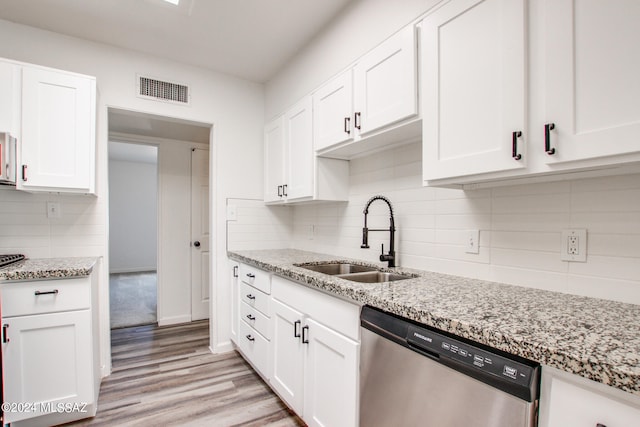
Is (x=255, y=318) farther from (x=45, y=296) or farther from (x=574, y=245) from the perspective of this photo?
(x=574, y=245)

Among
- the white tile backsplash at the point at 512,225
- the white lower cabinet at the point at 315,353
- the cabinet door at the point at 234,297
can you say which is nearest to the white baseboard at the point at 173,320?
the cabinet door at the point at 234,297

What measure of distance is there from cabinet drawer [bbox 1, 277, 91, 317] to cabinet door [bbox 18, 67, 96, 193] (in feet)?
2.09

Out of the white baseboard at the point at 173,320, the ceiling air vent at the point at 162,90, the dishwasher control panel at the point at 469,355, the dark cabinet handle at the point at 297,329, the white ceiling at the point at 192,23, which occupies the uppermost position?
the white ceiling at the point at 192,23

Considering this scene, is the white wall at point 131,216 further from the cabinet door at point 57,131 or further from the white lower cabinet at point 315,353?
the white lower cabinet at point 315,353

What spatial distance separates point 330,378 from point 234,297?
158 cm

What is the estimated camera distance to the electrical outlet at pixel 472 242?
1491 mm

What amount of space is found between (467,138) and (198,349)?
112 inches

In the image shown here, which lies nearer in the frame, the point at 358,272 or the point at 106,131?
the point at 358,272

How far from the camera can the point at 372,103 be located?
66.9 inches

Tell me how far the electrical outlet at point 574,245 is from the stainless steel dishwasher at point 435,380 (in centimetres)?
63

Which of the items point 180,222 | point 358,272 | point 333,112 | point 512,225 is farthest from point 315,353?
point 180,222

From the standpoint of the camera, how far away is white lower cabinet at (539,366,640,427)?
62 centimetres

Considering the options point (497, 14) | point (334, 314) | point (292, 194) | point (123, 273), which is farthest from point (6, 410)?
point (123, 273)

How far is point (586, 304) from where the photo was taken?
1.04m
